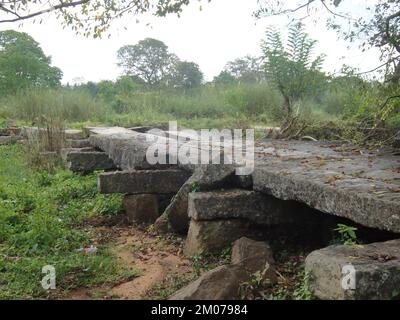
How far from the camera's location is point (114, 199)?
475 centimetres

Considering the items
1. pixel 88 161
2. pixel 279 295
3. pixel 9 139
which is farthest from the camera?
pixel 9 139

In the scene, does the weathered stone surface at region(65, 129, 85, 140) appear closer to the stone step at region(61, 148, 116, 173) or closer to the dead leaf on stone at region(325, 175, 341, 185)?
the stone step at region(61, 148, 116, 173)

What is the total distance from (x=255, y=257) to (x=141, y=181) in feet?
5.92

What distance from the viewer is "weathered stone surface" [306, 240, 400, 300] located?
1.77 meters

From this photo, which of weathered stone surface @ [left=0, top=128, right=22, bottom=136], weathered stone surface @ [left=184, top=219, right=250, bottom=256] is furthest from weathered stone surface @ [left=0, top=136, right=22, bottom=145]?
weathered stone surface @ [left=184, top=219, right=250, bottom=256]

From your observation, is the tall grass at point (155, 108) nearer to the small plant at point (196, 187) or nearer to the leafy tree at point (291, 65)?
the leafy tree at point (291, 65)

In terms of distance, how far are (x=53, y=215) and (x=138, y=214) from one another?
811 mm

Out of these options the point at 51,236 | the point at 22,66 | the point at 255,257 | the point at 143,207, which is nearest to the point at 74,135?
the point at 143,207

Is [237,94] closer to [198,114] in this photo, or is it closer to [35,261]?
[198,114]

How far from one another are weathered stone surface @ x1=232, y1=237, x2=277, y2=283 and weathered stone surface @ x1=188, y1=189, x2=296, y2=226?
0.32 meters

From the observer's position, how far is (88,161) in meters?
5.94

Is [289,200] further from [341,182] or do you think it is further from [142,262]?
[142,262]


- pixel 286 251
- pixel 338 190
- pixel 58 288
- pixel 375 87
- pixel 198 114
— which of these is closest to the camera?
pixel 338 190
